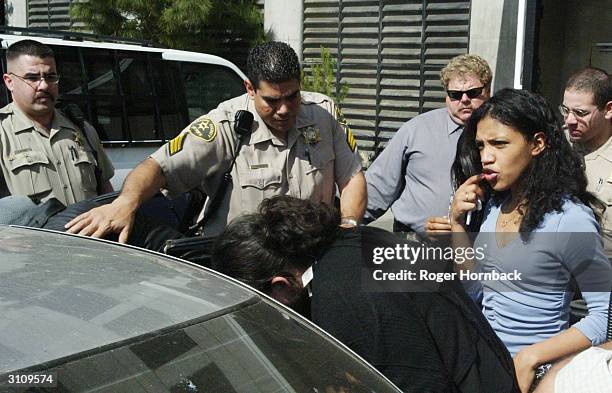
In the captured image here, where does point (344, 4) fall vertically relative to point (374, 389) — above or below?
above

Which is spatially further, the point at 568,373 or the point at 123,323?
the point at 568,373

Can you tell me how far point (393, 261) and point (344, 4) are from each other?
27.3ft

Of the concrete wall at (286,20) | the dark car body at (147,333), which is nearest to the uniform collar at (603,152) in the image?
the dark car body at (147,333)

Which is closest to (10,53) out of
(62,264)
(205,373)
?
(62,264)

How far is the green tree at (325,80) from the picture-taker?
938cm

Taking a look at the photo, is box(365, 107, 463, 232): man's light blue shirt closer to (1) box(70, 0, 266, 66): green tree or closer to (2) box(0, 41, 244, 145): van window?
(2) box(0, 41, 244, 145): van window

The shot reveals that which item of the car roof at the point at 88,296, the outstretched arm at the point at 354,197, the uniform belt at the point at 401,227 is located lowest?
the uniform belt at the point at 401,227

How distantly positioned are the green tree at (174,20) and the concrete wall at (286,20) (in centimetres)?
16

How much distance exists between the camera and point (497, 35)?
28.1 feet

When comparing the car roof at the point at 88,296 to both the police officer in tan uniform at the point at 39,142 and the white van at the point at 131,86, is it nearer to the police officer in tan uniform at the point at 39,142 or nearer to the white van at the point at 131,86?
the police officer in tan uniform at the point at 39,142

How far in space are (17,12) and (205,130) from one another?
13514 millimetres

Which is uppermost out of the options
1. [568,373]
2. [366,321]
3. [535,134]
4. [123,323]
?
[535,134]

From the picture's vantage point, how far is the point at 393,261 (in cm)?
217

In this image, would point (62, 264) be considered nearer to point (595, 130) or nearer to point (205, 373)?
point (205, 373)
